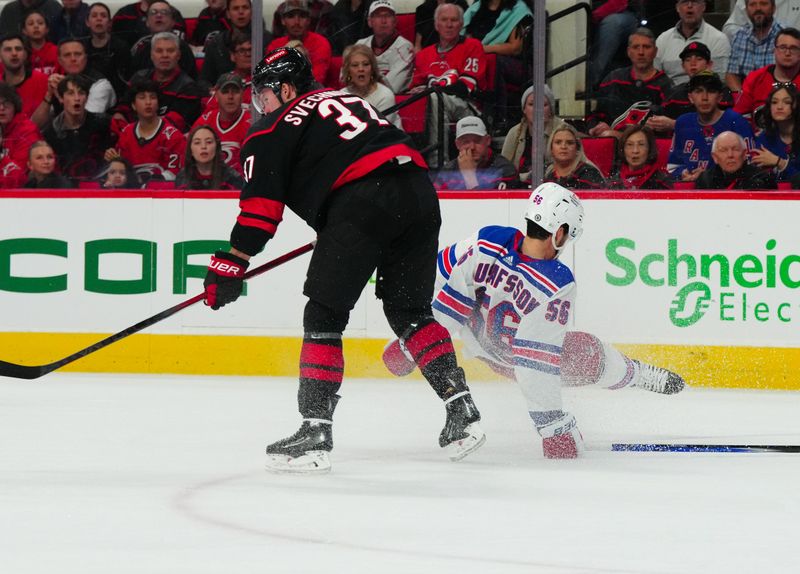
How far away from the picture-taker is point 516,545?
2.89 m

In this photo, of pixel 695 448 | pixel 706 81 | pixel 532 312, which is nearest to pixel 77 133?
pixel 706 81

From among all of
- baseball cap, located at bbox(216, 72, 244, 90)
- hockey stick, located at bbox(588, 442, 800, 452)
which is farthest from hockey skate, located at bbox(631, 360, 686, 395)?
baseball cap, located at bbox(216, 72, 244, 90)

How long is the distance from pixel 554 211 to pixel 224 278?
1.05m

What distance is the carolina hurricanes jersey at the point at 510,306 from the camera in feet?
13.6

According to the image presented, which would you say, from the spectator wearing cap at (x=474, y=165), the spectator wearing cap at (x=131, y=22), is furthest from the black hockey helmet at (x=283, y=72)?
the spectator wearing cap at (x=131, y=22)

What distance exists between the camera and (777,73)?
6406mm

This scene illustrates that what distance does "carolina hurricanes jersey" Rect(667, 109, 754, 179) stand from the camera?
642 cm

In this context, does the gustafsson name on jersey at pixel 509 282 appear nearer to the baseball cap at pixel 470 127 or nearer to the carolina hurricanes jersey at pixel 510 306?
the carolina hurricanes jersey at pixel 510 306

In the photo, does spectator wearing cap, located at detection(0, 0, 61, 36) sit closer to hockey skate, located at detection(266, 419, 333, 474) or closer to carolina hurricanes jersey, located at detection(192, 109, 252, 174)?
carolina hurricanes jersey, located at detection(192, 109, 252, 174)

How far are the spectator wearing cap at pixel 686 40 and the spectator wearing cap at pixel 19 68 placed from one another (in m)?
3.18

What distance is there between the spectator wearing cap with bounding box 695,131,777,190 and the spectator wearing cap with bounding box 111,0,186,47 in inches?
111

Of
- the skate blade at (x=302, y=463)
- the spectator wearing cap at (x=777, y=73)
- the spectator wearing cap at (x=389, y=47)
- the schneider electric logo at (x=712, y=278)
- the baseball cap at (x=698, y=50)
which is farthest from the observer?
the spectator wearing cap at (x=389, y=47)

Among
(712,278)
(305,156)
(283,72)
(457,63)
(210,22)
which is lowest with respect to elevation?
(712,278)

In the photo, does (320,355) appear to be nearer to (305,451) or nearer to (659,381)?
(305,451)
